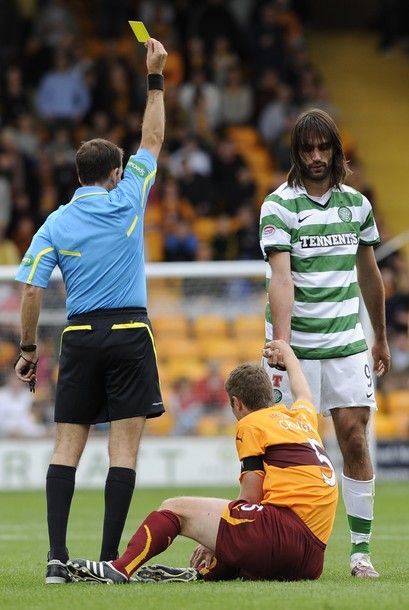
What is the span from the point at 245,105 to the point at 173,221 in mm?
2945

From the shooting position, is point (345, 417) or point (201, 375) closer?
point (345, 417)

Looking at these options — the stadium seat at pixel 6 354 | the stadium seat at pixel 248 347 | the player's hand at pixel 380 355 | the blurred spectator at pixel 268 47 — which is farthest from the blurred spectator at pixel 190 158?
the player's hand at pixel 380 355

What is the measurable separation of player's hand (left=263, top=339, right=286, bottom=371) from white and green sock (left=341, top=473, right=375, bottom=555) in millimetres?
812

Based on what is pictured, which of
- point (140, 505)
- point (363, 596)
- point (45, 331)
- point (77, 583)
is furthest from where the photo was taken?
point (45, 331)

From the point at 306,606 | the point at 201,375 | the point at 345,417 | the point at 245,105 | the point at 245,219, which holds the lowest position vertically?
the point at 306,606

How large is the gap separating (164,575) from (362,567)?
1045mm

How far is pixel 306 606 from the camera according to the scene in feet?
20.5

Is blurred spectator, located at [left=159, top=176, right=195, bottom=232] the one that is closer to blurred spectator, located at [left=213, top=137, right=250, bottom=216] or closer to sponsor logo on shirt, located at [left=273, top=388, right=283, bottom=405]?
blurred spectator, located at [left=213, top=137, right=250, bottom=216]

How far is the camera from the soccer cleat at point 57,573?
739 centimetres

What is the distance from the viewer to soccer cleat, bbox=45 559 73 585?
Result: 7.39m

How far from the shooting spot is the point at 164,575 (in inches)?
292

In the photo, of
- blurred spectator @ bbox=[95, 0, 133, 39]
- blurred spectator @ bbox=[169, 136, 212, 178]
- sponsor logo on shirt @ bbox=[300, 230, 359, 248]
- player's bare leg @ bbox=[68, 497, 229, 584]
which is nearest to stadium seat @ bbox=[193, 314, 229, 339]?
blurred spectator @ bbox=[169, 136, 212, 178]

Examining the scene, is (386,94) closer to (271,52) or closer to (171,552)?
(271,52)

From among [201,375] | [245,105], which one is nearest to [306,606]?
[201,375]
